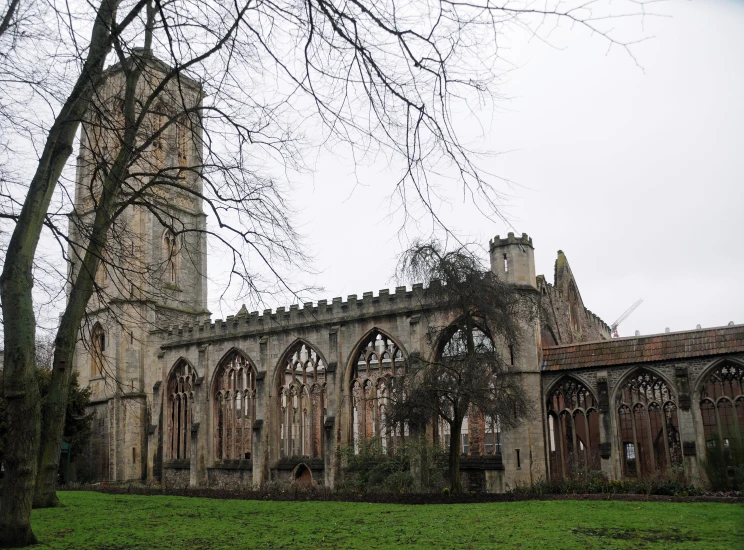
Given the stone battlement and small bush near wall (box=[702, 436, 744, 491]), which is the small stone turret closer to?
the stone battlement

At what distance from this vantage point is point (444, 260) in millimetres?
16422

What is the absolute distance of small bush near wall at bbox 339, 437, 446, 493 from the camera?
19.6 meters

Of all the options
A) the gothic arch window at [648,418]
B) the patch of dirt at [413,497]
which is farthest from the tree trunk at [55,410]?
the gothic arch window at [648,418]

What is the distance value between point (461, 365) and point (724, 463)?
616cm

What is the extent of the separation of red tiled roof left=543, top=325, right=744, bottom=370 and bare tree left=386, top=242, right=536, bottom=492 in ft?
12.6

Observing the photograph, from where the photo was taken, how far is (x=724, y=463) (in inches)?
637

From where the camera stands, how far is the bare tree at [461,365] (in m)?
16.1

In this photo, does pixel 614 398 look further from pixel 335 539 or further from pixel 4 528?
pixel 4 528

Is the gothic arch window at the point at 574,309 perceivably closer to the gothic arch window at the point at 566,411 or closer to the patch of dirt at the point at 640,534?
the gothic arch window at the point at 566,411

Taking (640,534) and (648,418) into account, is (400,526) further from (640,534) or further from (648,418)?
(648,418)

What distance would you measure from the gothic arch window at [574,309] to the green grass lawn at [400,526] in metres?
14.8

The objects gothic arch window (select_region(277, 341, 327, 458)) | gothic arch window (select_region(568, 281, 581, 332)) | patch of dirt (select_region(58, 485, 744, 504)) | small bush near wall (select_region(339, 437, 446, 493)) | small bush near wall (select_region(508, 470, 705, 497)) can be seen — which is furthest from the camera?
gothic arch window (select_region(568, 281, 581, 332))

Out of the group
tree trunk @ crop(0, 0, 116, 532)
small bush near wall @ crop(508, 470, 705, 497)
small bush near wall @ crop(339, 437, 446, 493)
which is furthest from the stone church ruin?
tree trunk @ crop(0, 0, 116, 532)

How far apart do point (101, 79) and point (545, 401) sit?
1589 cm
